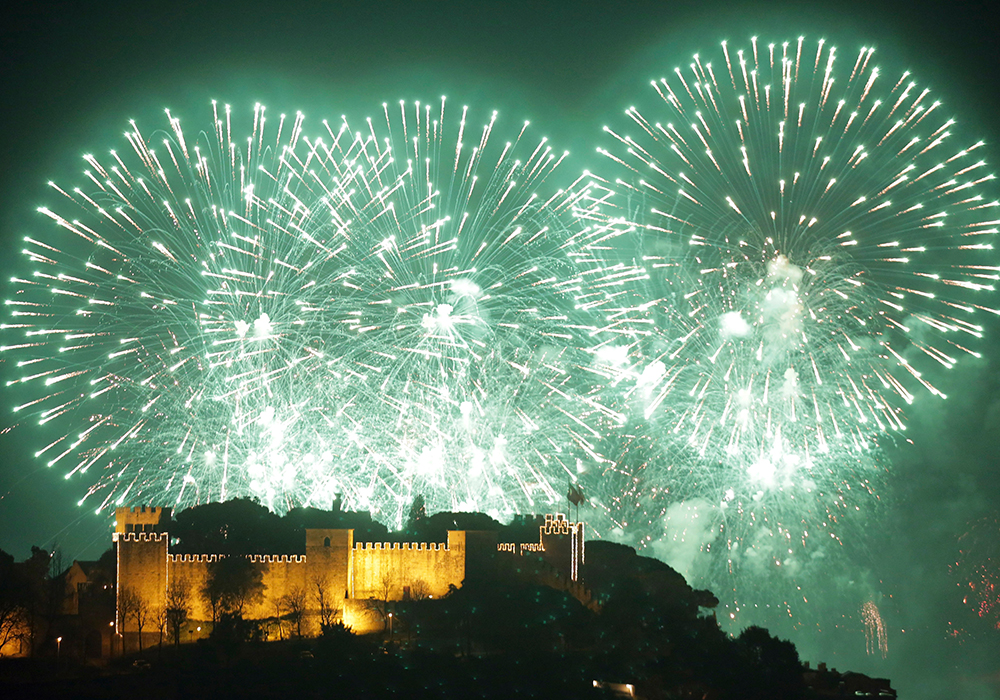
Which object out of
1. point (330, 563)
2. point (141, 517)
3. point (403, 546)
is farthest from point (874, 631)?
point (141, 517)

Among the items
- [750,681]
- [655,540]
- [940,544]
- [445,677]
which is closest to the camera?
[445,677]

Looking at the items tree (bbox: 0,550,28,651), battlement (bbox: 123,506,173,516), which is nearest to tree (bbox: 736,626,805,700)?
battlement (bbox: 123,506,173,516)

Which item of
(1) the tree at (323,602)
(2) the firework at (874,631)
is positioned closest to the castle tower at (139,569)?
(1) the tree at (323,602)

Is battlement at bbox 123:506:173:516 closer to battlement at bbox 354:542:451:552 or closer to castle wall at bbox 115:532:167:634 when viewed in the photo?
castle wall at bbox 115:532:167:634

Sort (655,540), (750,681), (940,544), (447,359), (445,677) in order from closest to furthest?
(445,677) → (750,681) → (447,359) → (655,540) → (940,544)

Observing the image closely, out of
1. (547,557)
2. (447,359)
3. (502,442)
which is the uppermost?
(447,359)

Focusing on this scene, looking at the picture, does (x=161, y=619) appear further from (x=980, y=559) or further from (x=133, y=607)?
(x=980, y=559)

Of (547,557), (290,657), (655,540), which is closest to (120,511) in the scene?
(290,657)

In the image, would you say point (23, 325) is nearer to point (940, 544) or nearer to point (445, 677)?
point (445, 677)
